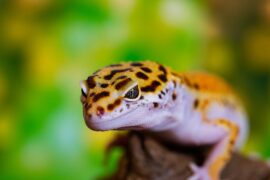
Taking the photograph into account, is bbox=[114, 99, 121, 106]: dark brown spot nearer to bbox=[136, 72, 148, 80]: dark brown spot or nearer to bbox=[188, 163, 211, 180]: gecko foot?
bbox=[136, 72, 148, 80]: dark brown spot

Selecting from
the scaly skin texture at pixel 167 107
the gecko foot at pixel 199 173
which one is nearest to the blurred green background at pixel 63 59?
the scaly skin texture at pixel 167 107

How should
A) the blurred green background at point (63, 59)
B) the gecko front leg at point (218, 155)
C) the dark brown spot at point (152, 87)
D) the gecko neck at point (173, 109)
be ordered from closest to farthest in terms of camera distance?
the dark brown spot at point (152, 87), the gecko neck at point (173, 109), the gecko front leg at point (218, 155), the blurred green background at point (63, 59)

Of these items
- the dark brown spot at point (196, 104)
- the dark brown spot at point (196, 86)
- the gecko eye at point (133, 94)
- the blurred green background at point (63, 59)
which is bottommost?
the blurred green background at point (63, 59)

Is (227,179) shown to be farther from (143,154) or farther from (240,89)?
(240,89)

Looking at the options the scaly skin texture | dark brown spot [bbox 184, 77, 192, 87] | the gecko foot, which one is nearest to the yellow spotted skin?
the scaly skin texture

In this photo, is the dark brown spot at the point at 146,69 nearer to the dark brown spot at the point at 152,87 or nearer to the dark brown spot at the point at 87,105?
the dark brown spot at the point at 152,87

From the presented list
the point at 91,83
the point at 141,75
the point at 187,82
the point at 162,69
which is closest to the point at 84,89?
the point at 91,83

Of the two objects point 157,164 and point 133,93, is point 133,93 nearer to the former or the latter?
point 133,93
